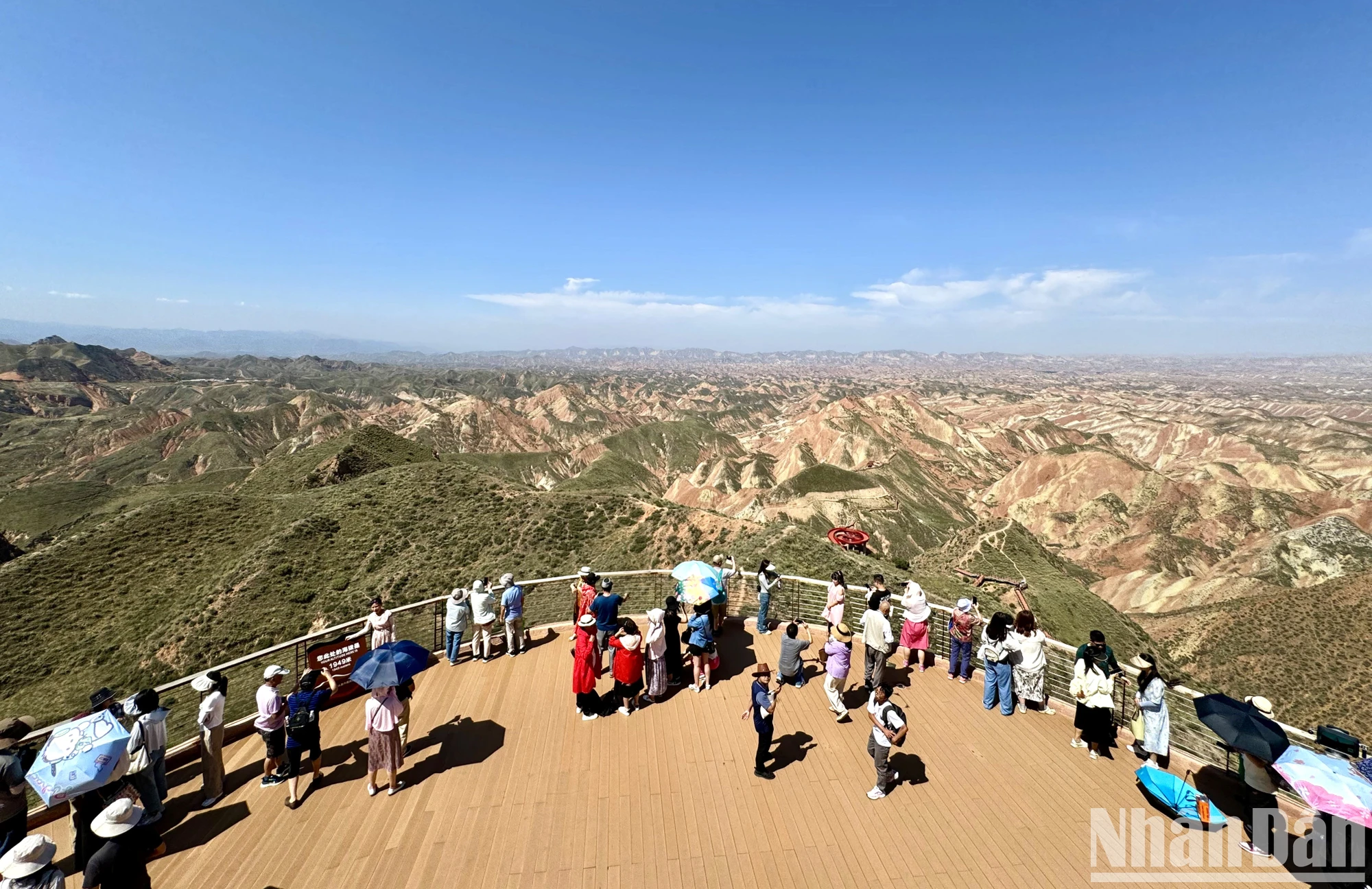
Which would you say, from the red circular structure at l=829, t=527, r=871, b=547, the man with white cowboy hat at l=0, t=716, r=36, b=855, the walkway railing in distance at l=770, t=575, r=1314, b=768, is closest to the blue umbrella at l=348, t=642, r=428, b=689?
the man with white cowboy hat at l=0, t=716, r=36, b=855

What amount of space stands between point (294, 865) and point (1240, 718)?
40.6ft

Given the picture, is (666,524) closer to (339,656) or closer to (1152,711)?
(339,656)

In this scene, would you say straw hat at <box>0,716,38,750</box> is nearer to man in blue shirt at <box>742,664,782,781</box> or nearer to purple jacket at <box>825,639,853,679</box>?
man in blue shirt at <box>742,664,782,781</box>

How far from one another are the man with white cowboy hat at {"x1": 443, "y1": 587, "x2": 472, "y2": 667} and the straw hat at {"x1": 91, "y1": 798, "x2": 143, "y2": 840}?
584 centimetres

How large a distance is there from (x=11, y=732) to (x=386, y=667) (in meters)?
3.76

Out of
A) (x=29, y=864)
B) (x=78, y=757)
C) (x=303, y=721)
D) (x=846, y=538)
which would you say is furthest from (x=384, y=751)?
(x=846, y=538)

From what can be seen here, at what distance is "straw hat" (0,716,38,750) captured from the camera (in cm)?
607

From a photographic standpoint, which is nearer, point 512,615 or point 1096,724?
point 1096,724

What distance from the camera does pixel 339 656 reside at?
33.0ft

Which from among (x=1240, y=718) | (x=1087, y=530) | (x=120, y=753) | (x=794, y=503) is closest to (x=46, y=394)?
(x=794, y=503)

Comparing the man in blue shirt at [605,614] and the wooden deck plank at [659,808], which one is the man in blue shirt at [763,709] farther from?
the man in blue shirt at [605,614]

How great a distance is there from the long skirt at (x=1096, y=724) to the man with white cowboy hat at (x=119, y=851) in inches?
500

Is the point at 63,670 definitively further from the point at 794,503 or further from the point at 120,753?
the point at 794,503

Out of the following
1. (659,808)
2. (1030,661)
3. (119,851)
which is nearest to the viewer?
(119,851)
